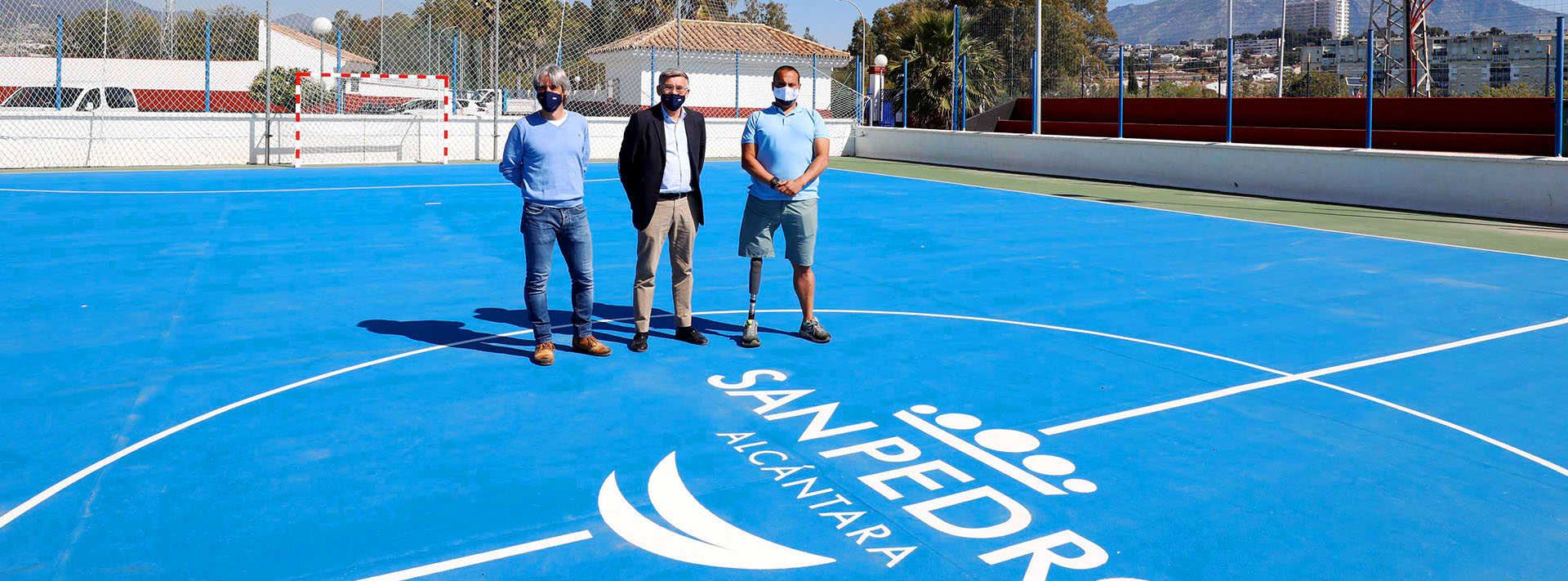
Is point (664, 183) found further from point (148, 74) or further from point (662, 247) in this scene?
point (148, 74)

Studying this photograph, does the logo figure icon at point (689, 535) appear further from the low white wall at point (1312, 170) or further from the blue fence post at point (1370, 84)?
the blue fence post at point (1370, 84)

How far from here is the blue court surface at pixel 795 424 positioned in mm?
4309

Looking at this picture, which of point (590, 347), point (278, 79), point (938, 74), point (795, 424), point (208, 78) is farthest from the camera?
point (938, 74)

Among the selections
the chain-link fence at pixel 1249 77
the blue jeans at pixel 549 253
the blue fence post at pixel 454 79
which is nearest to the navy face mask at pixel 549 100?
the blue jeans at pixel 549 253

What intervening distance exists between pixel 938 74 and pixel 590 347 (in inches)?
1097

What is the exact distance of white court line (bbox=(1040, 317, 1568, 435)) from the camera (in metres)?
5.93

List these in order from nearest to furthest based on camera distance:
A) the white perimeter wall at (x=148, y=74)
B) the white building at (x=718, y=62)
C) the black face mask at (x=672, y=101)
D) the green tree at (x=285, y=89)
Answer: the black face mask at (x=672, y=101) < the white perimeter wall at (x=148, y=74) < the green tree at (x=285, y=89) < the white building at (x=718, y=62)

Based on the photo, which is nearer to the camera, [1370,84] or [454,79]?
[1370,84]

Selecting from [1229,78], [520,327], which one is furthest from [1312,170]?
[520,327]

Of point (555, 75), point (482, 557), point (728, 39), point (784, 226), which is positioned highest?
point (728, 39)

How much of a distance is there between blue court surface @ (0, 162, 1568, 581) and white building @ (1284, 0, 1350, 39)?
2867 cm

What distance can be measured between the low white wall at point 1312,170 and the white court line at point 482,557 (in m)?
15.5

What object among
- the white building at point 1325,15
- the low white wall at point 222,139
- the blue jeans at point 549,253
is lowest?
the blue jeans at point 549,253

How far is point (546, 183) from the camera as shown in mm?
7082
